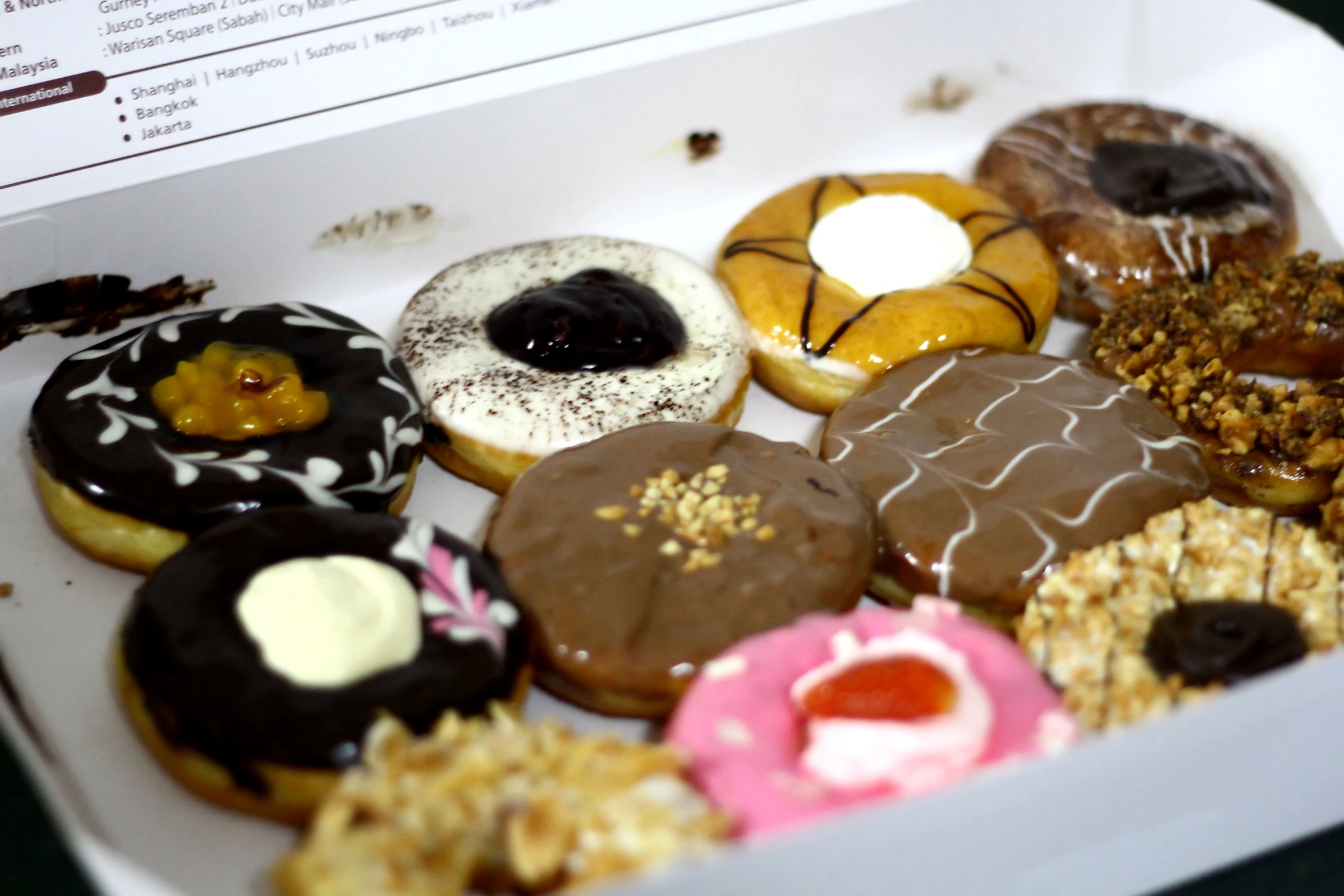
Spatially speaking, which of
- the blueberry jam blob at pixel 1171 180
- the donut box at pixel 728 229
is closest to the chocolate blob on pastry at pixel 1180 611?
the donut box at pixel 728 229

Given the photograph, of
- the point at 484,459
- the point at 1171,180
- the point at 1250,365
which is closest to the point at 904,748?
the point at 484,459

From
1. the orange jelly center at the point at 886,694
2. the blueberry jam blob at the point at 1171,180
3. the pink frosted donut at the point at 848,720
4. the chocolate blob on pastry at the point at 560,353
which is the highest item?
the blueberry jam blob at the point at 1171,180

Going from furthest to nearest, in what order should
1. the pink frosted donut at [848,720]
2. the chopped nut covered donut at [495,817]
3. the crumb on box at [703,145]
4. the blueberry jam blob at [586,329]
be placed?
1. the crumb on box at [703,145]
2. the blueberry jam blob at [586,329]
3. the pink frosted donut at [848,720]
4. the chopped nut covered donut at [495,817]

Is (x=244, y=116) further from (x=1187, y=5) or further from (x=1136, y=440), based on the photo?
(x=1187, y=5)

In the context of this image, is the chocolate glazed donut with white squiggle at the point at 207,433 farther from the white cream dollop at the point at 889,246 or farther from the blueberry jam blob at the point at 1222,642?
the blueberry jam blob at the point at 1222,642

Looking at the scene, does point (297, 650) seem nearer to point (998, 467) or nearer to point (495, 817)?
point (495, 817)

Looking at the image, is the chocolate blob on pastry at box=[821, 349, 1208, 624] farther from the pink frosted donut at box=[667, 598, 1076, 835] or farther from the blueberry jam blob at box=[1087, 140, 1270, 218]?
the blueberry jam blob at box=[1087, 140, 1270, 218]
